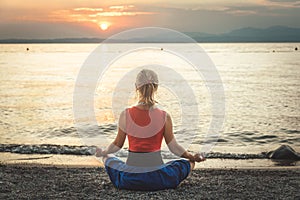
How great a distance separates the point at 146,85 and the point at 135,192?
2.03 m

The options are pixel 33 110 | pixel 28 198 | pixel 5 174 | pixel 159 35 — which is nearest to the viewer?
pixel 28 198

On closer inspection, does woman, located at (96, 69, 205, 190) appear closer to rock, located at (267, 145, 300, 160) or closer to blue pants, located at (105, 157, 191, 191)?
blue pants, located at (105, 157, 191, 191)

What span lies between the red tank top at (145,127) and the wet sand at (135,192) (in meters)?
0.90

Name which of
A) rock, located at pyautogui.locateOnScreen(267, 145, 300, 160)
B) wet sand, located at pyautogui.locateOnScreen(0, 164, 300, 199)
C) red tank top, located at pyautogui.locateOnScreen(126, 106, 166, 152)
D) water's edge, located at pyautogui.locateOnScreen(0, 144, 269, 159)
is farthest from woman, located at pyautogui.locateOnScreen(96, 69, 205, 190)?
rock, located at pyautogui.locateOnScreen(267, 145, 300, 160)

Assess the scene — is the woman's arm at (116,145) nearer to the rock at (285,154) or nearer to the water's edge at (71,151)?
the water's edge at (71,151)

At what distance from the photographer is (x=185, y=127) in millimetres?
20391

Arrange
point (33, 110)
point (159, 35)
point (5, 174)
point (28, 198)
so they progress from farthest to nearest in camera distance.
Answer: point (33, 110)
point (5, 174)
point (159, 35)
point (28, 198)

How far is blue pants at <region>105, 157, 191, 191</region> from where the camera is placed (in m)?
7.69

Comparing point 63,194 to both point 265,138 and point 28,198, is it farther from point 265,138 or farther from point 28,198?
point 265,138

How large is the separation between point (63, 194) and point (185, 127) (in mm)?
13033

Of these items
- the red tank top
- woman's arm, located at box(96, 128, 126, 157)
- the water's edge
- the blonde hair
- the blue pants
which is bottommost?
the water's edge

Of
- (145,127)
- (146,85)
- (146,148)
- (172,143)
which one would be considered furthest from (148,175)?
(146,85)

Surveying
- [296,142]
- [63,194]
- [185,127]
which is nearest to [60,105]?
[185,127]

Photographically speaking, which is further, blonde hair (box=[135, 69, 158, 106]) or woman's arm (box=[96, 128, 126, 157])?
woman's arm (box=[96, 128, 126, 157])
